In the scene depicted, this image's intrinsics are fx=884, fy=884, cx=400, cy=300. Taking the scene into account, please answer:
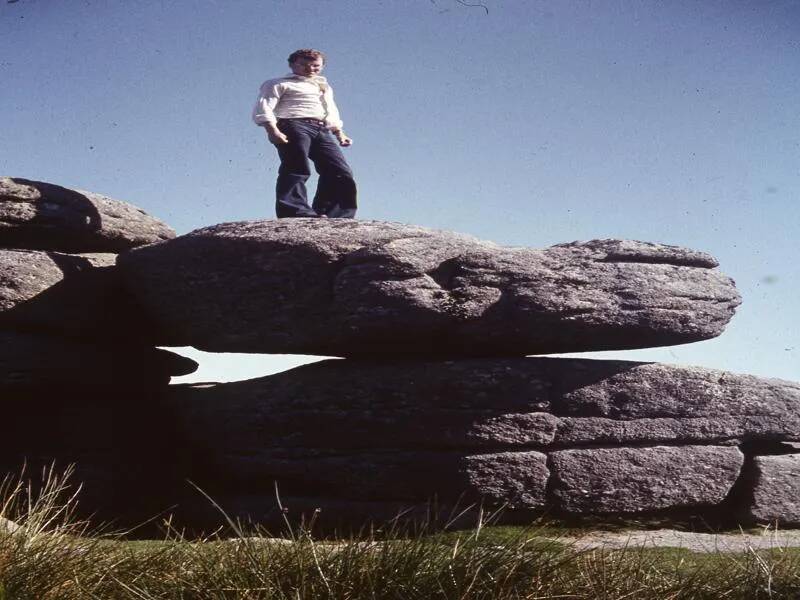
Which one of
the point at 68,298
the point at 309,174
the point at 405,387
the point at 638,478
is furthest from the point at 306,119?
the point at 638,478

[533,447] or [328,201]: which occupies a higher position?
[328,201]

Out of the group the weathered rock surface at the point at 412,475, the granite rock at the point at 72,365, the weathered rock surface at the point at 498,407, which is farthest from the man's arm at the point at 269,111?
the weathered rock surface at the point at 412,475

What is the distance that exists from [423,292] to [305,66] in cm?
445

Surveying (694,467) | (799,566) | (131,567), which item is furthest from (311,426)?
(799,566)

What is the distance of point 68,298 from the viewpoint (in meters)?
13.2

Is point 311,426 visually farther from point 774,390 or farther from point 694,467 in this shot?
point 774,390

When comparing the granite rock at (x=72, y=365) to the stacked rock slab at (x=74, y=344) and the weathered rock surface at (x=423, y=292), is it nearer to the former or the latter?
the stacked rock slab at (x=74, y=344)

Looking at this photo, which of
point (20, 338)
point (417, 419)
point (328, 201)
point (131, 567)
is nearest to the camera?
point (131, 567)

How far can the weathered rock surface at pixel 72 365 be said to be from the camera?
12414 millimetres

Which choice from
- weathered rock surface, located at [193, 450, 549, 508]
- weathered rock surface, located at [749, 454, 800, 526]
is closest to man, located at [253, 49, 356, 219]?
weathered rock surface, located at [193, 450, 549, 508]

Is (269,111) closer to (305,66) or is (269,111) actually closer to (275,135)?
(275,135)

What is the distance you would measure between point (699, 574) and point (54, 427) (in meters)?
10.00

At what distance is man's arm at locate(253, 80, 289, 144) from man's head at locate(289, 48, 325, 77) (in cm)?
51

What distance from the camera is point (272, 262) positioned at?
12.4m
